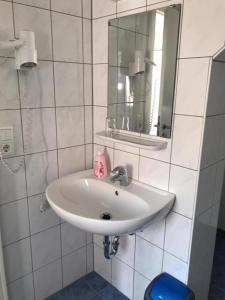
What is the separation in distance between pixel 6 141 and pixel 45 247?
0.72 m

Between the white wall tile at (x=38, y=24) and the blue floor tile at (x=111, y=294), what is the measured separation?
1.51 m

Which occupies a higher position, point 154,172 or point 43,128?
point 43,128

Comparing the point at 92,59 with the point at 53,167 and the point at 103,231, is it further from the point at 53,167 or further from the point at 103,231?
the point at 103,231

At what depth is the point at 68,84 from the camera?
1.52 metres

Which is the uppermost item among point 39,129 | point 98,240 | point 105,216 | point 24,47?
point 24,47

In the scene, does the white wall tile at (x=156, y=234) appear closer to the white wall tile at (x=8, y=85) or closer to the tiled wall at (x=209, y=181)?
the tiled wall at (x=209, y=181)

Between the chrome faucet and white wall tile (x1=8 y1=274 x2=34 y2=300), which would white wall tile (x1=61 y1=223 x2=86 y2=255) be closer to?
white wall tile (x1=8 y1=274 x2=34 y2=300)

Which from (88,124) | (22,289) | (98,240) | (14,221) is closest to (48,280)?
(22,289)

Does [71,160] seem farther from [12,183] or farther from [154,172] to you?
[154,172]

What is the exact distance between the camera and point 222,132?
1.32m

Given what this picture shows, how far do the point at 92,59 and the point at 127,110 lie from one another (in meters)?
0.40

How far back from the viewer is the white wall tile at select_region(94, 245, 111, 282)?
1.83 metres

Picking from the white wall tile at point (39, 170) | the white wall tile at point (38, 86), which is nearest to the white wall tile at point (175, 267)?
the white wall tile at point (39, 170)

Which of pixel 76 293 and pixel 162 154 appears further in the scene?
pixel 76 293
